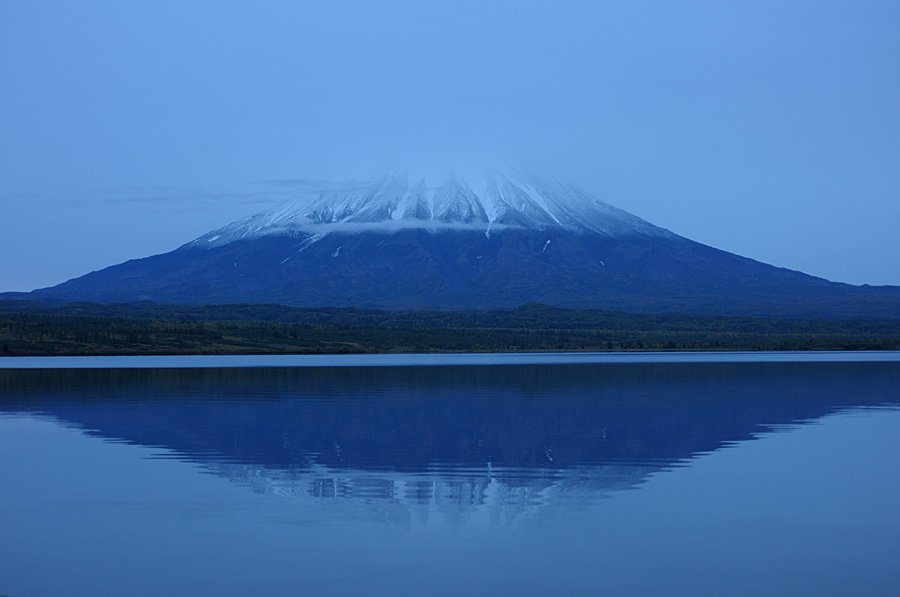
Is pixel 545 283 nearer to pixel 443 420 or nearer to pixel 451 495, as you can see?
pixel 443 420

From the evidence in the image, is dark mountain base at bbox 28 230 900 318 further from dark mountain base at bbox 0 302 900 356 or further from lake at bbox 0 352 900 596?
lake at bbox 0 352 900 596

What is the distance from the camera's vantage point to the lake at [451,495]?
37.8 ft

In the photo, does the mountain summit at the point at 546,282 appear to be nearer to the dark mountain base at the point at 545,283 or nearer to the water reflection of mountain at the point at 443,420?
the dark mountain base at the point at 545,283

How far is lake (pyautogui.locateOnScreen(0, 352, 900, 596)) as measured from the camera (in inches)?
454

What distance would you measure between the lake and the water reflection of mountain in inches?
4.1

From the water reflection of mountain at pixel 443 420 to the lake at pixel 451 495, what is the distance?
0.10 meters

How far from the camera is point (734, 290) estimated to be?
174 m

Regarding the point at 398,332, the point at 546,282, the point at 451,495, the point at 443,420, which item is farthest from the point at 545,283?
the point at 451,495

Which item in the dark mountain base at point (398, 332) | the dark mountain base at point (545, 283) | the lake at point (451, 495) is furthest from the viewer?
the dark mountain base at point (545, 283)

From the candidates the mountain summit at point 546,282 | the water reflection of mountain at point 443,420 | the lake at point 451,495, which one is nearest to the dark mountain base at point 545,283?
the mountain summit at point 546,282

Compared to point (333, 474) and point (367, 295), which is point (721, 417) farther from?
point (367, 295)

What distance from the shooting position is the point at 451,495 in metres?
16.1

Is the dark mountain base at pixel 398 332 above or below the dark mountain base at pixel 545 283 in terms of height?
below

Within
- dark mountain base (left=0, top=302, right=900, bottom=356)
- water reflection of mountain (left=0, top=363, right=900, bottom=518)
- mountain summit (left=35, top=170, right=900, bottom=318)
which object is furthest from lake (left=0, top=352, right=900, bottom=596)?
mountain summit (left=35, top=170, right=900, bottom=318)
